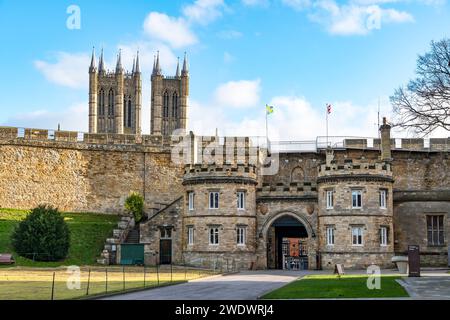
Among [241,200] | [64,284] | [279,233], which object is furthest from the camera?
[279,233]

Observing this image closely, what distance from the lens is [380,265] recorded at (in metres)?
41.3

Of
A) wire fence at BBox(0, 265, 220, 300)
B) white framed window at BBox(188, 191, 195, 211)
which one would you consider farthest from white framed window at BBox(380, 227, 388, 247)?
wire fence at BBox(0, 265, 220, 300)

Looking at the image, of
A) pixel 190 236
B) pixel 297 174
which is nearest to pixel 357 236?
pixel 190 236

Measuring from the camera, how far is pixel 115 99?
11062 cm

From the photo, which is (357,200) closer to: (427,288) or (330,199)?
(330,199)

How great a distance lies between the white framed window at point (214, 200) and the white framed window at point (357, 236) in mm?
9204

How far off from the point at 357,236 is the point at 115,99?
75.4m

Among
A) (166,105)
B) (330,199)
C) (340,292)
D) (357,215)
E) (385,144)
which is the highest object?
(166,105)

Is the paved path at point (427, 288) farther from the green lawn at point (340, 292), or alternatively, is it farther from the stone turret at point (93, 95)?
the stone turret at point (93, 95)

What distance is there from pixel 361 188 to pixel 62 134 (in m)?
27.2

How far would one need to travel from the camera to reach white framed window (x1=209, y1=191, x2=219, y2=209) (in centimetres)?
4444

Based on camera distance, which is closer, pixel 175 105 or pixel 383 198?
pixel 383 198

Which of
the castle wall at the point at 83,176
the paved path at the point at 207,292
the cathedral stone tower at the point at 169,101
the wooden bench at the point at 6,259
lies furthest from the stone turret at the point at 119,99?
the paved path at the point at 207,292
